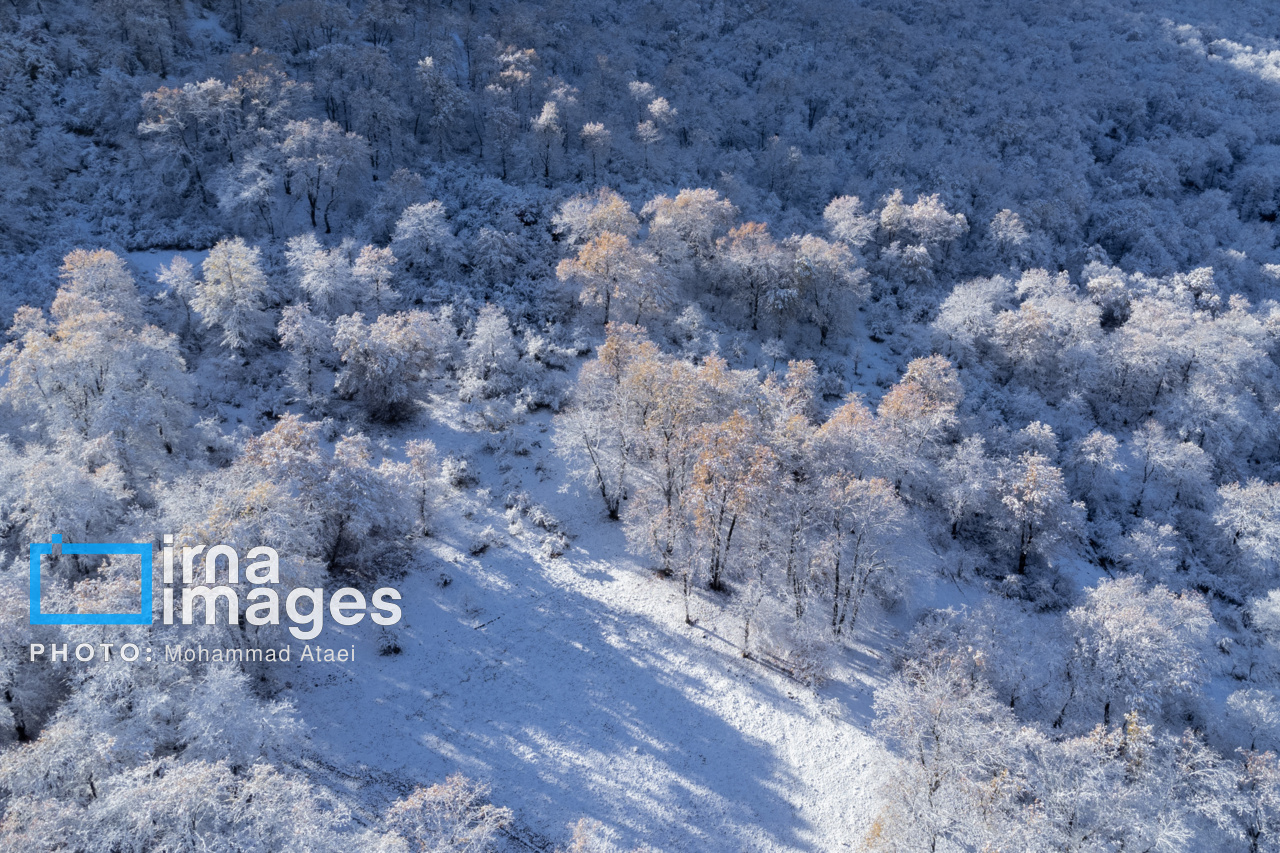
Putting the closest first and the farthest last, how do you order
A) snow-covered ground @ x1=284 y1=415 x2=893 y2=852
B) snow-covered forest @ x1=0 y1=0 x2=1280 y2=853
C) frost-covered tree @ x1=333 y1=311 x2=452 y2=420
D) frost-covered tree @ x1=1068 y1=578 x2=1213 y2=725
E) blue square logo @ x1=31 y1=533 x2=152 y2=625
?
blue square logo @ x1=31 y1=533 x2=152 y2=625 → snow-covered forest @ x1=0 y1=0 x2=1280 y2=853 → snow-covered ground @ x1=284 y1=415 x2=893 y2=852 → frost-covered tree @ x1=1068 y1=578 x2=1213 y2=725 → frost-covered tree @ x1=333 y1=311 x2=452 y2=420

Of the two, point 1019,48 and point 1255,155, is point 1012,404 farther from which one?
point 1019,48

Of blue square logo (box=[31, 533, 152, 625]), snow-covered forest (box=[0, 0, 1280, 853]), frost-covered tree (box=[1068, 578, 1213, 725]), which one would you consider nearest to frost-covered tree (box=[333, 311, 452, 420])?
snow-covered forest (box=[0, 0, 1280, 853])

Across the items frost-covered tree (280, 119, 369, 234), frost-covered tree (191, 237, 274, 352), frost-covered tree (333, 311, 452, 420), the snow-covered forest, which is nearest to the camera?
the snow-covered forest

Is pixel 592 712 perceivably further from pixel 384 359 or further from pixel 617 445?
pixel 384 359

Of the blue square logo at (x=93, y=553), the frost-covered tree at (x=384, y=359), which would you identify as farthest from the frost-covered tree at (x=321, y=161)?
the blue square logo at (x=93, y=553)

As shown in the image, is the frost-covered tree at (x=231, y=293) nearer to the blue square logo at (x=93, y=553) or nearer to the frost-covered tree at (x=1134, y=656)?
the blue square logo at (x=93, y=553)

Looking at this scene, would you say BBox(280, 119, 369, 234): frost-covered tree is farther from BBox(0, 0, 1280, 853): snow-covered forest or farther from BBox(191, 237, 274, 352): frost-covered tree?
BBox(191, 237, 274, 352): frost-covered tree
